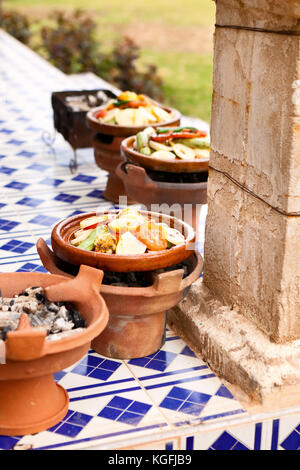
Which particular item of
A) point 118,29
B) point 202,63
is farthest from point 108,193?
point 118,29

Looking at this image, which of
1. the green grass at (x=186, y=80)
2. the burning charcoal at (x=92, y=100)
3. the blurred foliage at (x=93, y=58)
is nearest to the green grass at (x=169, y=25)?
the green grass at (x=186, y=80)

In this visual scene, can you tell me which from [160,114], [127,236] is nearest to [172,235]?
[127,236]

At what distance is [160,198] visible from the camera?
206 inches

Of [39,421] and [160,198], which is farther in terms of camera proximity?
[160,198]

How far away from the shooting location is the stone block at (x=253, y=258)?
11.1 feet

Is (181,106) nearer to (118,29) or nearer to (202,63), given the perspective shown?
(202,63)

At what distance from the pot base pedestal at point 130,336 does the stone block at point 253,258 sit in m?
0.44

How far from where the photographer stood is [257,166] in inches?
138

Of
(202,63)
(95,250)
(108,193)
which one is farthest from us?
(202,63)

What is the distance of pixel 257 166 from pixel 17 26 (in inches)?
635

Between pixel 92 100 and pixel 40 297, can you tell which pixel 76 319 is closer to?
pixel 40 297

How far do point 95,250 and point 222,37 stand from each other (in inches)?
51.7
